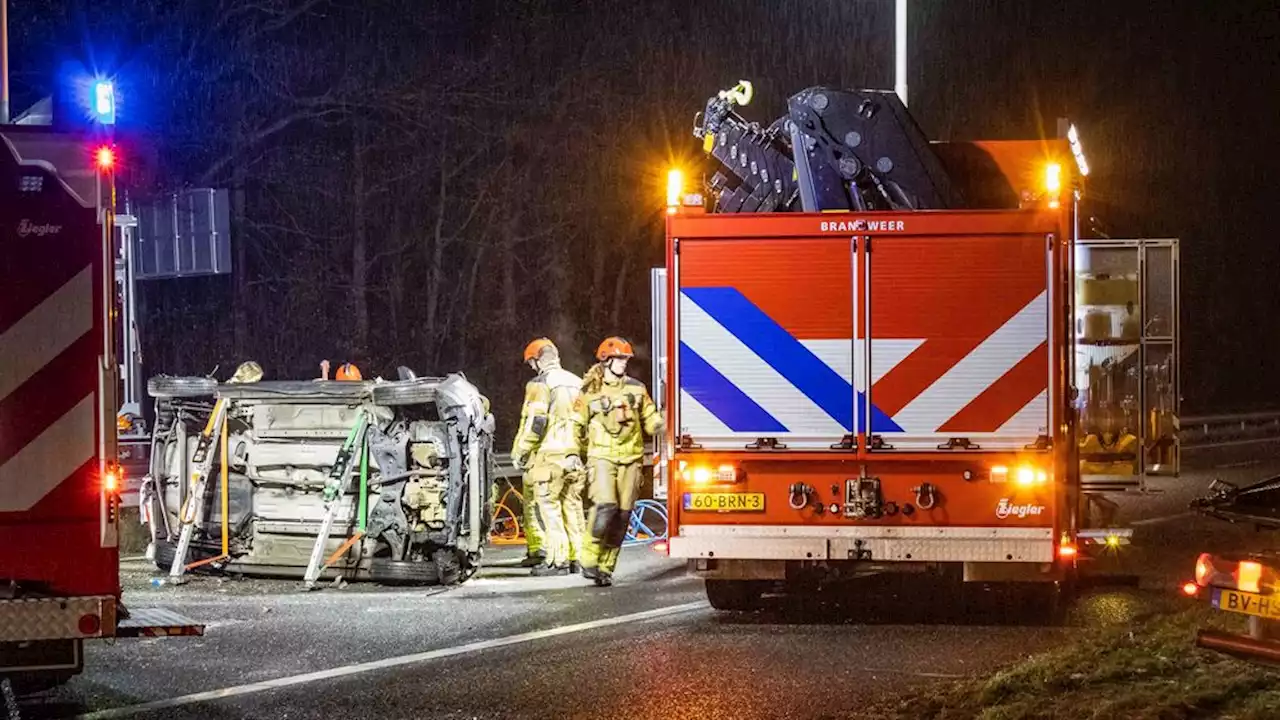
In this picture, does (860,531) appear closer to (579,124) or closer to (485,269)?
(579,124)

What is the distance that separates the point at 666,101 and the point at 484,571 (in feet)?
83.8

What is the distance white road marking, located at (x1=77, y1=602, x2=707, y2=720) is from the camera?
Answer: 7.35m

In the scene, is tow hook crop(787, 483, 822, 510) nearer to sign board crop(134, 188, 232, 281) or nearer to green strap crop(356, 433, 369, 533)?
green strap crop(356, 433, 369, 533)

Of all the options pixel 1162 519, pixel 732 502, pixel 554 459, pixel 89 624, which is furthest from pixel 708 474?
pixel 1162 519

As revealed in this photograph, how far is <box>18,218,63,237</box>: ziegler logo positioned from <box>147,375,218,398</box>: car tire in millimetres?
5484

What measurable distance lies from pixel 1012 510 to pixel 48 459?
5413 mm

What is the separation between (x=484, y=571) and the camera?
39.6 ft

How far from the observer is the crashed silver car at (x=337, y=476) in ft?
36.7

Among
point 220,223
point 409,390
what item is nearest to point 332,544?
point 409,390

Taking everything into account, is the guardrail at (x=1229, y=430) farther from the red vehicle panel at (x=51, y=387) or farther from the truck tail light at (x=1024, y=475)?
the red vehicle panel at (x=51, y=387)

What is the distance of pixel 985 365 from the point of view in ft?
30.5

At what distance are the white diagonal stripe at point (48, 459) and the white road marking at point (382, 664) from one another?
145 centimetres

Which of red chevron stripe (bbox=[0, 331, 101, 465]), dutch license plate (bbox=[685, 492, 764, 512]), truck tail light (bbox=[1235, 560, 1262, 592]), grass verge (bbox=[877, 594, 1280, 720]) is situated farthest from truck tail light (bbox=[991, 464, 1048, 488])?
red chevron stripe (bbox=[0, 331, 101, 465])

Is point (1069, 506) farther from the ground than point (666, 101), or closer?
closer
